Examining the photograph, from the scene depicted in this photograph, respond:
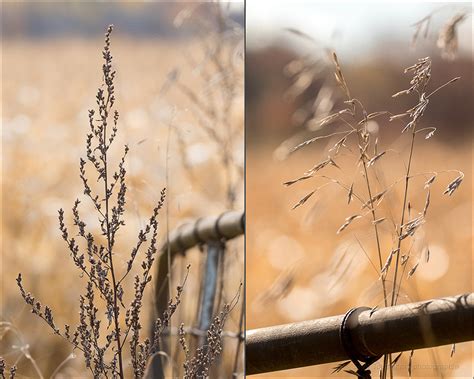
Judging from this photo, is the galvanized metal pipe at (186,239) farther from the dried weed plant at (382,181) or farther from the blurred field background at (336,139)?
the blurred field background at (336,139)

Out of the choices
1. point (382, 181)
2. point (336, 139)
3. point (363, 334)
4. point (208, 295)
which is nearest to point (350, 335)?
point (363, 334)

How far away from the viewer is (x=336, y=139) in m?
1.53

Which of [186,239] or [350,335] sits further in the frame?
[186,239]

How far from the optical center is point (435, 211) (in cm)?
229

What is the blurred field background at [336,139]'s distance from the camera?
190 centimetres

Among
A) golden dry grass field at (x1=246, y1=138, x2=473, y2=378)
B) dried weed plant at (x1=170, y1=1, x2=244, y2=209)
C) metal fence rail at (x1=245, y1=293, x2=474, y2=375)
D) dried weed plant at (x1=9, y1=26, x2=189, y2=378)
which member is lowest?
metal fence rail at (x1=245, y1=293, x2=474, y2=375)

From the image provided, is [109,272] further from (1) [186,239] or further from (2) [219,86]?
(2) [219,86]

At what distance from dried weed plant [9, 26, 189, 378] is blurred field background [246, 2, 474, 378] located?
65cm

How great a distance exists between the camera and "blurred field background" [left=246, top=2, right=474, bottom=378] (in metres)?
1.90

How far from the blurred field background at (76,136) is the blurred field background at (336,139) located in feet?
1.69

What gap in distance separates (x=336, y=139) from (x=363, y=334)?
858 millimetres

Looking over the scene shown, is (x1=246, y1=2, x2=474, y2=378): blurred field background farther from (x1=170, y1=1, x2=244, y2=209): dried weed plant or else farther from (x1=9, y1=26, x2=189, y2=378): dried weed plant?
(x1=9, y1=26, x2=189, y2=378): dried weed plant

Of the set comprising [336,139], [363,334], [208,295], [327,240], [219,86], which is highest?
[327,240]

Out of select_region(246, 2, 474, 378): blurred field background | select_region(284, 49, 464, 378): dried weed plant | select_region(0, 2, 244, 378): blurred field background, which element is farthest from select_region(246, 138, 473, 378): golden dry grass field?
select_region(0, 2, 244, 378): blurred field background
